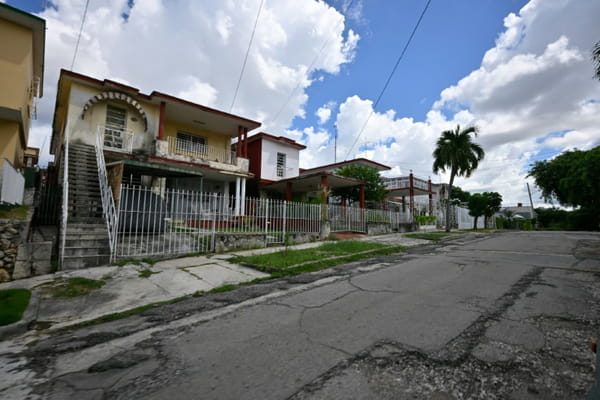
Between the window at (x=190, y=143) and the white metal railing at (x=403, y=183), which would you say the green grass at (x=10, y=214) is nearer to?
the window at (x=190, y=143)

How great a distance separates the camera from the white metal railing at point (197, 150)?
633 inches

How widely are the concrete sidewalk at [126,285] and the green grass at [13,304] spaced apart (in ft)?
0.43

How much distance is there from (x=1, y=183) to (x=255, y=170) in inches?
554

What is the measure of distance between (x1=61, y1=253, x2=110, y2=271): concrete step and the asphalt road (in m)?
3.58

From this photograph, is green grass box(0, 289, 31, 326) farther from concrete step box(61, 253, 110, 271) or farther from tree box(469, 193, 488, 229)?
tree box(469, 193, 488, 229)

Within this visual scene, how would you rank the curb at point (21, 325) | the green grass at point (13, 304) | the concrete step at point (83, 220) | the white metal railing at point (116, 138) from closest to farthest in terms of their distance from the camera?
the curb at point (21, 325)
the green grass at point (13, 304)
the concrete step at point (83, 220)
the white metal railing at point (116, 138)

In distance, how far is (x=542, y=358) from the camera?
242 centimetres

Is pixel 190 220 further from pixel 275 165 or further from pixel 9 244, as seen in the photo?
pixel 275 165

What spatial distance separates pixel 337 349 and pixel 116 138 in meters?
15.2

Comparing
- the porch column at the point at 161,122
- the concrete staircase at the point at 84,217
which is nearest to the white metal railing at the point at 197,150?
the porch column at the point at 161,122

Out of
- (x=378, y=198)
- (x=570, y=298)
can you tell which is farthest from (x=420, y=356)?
(x=378, y=198)

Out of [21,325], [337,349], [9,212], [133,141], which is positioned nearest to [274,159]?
[133,141]

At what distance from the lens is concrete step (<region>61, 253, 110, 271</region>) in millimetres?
6105

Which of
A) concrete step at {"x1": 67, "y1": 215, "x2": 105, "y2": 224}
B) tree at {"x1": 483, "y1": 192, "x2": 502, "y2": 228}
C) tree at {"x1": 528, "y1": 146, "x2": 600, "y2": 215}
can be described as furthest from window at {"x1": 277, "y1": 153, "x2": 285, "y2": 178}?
tree at {"x1": 528, "y1": 146, "x2": 600, "y2": 215}
